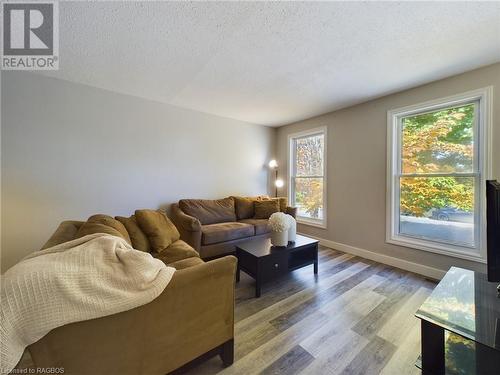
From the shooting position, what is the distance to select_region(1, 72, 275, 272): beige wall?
7.80 feet

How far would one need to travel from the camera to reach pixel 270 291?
219 centimetres

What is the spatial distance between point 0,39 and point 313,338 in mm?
3594

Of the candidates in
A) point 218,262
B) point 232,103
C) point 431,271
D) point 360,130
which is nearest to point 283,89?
point 232,103

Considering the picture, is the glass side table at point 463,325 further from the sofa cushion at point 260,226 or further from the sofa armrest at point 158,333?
the sofa cushion at point 260,226

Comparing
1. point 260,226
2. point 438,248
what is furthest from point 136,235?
point 438,248

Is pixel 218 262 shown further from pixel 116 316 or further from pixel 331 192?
pixel 331 192

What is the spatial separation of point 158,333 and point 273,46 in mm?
2305

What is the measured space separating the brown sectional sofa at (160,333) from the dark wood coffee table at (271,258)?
2.57 ft

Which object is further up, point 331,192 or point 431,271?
point 331,192

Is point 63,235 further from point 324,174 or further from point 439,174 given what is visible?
point 439,174

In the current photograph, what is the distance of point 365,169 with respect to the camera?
10.4 feet

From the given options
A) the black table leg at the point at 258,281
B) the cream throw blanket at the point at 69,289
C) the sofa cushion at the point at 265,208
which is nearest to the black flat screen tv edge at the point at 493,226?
the black table leg at the point at 258,281

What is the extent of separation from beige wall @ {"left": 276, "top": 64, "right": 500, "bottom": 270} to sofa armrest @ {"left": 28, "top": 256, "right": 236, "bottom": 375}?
2.61 m

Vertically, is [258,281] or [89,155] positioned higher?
[89,155]
